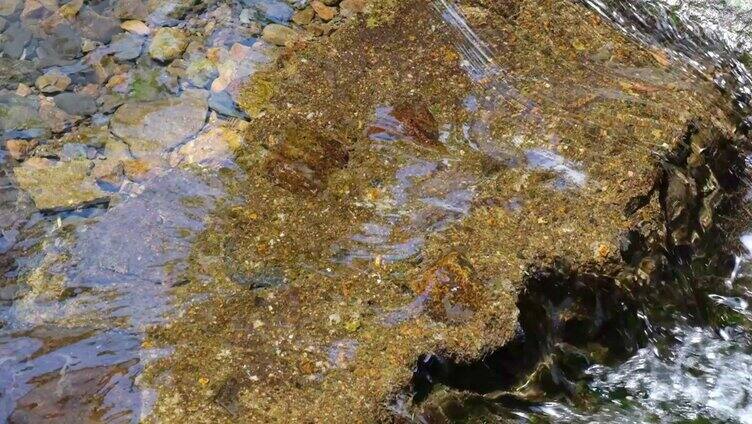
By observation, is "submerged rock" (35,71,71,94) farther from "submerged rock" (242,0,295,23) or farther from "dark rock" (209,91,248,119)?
"submerged rock" (242,0,295,23)

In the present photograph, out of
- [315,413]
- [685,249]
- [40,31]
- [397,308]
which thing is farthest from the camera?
[40,31]

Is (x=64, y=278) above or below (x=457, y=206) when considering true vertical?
below

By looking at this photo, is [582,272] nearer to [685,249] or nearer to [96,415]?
[685,249]

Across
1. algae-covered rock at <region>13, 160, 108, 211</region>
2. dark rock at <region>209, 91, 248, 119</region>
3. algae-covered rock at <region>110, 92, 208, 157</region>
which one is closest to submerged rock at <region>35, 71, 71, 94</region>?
algae-covered rock at <region>110, 92, 208, 157</region>

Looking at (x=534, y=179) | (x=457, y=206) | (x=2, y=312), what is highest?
(x=534, y=179)

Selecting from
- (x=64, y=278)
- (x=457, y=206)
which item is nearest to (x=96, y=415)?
(x=64, y=278)

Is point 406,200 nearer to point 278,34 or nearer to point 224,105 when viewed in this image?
point 224,105

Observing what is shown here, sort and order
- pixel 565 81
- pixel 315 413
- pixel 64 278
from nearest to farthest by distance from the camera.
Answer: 1. pixel 315 413
2. pixel 64 278
3. pixel 565 81
